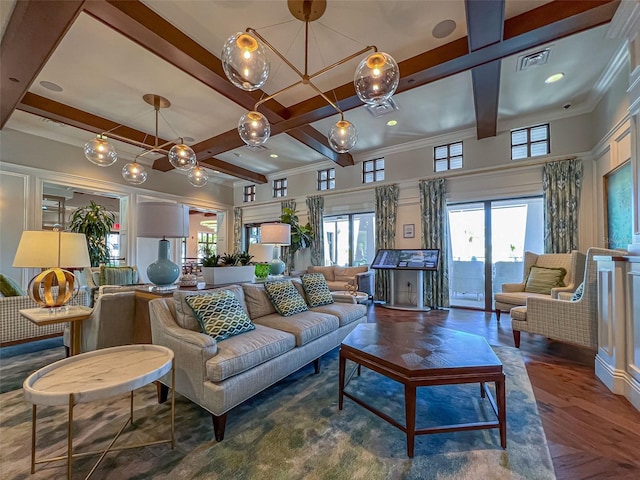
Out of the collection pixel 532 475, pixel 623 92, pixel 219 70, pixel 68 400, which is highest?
pixel 219 70

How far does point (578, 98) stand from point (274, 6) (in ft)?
15.1

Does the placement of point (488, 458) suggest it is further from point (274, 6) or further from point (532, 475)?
point (274, 6)

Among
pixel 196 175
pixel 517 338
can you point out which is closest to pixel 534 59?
pixel 517 338

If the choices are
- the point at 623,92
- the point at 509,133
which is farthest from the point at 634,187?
the point at 509,133

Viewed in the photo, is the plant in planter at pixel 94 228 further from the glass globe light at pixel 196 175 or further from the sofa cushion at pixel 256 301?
the sofa cushion at pixel 256 301

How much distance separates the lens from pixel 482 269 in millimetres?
5258

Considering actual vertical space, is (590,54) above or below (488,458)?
above

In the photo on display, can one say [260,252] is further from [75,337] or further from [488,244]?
[488,244]

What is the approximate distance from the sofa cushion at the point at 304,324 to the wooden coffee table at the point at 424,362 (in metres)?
0.41

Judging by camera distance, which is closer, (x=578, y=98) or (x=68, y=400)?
(x=68, y=400)

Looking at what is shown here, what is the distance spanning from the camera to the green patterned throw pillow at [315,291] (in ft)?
10.8

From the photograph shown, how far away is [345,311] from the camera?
3127mm

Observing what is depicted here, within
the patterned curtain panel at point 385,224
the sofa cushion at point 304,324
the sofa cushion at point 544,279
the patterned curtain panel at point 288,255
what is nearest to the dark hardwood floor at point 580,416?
the sofa cushion at point 544,279

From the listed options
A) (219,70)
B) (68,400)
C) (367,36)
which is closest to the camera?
(68,400)
